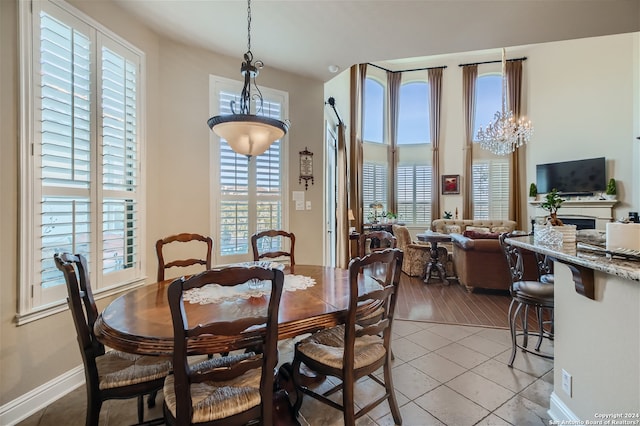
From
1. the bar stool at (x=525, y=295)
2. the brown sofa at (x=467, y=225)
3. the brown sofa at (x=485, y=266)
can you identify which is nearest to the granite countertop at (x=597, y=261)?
the bar stool at (x=525, y=295)

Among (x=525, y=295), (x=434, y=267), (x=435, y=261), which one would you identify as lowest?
(x=434, y=267)

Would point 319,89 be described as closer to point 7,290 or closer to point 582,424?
point 7,290

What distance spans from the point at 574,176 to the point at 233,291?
26.6 ft

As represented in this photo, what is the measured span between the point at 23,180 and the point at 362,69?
7.62 meters

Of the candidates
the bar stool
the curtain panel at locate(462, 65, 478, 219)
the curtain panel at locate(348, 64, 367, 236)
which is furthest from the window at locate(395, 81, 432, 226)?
the bar stool

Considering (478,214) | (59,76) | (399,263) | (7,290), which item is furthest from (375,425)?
(478,214)

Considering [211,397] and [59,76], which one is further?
[59,76]

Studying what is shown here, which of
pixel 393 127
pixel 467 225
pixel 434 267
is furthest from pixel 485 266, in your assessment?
pixel 393 127

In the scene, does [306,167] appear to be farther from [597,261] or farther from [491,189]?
[491,189]

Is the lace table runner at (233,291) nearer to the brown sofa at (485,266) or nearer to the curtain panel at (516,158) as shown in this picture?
the brown sofa at (485,266)

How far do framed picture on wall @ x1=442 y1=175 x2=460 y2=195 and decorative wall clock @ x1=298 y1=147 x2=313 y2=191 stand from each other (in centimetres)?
591

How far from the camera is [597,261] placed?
1.30 metres

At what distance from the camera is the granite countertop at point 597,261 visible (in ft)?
3.67

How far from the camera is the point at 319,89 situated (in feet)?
12.8
